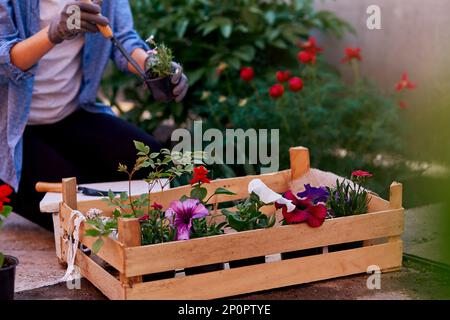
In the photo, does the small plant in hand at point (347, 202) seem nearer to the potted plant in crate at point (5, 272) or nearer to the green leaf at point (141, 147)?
the green leaf at point (141, 147)

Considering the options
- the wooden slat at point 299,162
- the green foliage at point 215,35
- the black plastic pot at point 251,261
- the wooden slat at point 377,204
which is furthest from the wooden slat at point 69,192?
the green foliage at point 215,35

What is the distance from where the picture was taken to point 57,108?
3.29 metres

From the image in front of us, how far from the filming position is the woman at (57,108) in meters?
3.08

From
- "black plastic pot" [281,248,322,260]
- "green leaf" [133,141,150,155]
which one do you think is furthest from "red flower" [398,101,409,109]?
"green leaf" [133,141,150,155]

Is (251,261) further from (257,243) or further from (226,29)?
(226,29)

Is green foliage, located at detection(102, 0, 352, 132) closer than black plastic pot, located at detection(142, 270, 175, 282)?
No

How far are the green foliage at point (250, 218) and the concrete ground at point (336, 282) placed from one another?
0.22 meters

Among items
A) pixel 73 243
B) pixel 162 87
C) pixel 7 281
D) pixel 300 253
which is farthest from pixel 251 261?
pixel 162 87

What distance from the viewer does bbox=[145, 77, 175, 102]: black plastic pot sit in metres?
3.01

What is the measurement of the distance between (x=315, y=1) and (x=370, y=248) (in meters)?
3.05

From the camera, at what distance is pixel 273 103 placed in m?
4.10

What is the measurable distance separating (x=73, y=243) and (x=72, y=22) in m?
0.80

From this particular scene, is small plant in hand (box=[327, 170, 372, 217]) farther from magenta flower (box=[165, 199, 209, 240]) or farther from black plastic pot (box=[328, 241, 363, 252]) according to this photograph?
magenta flower (box=[165, 199, 209, 240])

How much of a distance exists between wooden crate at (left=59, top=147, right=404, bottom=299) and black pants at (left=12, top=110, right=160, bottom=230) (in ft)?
1.70
